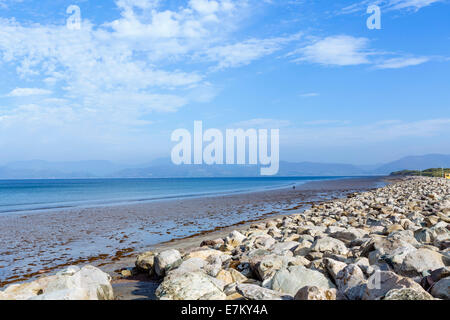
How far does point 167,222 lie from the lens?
1675 cm

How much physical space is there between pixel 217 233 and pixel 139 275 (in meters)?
6.34

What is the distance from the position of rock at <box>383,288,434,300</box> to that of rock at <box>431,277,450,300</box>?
44cm

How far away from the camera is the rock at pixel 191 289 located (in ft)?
14.4

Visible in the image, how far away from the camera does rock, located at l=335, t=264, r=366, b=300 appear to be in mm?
4059

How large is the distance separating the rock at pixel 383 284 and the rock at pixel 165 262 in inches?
148

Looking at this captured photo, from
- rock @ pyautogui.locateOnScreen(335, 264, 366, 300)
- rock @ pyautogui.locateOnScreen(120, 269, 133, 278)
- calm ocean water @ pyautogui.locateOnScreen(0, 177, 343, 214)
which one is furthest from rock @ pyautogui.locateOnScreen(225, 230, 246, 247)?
calm ocean water @ pyautogui.locateOnScreen(0, 177, 343, 214)

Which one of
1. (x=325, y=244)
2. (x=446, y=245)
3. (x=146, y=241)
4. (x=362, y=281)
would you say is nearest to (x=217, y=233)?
(x=146, y=241)

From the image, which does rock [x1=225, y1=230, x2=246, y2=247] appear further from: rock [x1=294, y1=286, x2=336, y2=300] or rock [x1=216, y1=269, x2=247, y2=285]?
rock [x1=294, y1=286, x2=336, y2=300]

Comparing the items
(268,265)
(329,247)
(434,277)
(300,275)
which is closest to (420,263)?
(434,277)

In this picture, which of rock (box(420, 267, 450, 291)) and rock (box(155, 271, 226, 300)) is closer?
rock (box(420, 267, 450, 291))

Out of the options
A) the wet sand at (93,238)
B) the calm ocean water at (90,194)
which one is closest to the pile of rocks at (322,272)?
the wet sand at (93,238)

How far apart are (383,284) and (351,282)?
48 centimetres
